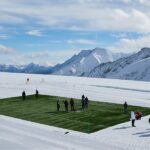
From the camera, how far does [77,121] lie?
38.0 m

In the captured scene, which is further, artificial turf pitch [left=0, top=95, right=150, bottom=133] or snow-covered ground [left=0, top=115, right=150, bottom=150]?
artificial turf pitch [left=0, top=95, right=150, bottom=133]

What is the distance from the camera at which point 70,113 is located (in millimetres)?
42281

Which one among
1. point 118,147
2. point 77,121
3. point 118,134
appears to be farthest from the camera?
point 77,121

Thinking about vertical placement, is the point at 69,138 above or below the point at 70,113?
below

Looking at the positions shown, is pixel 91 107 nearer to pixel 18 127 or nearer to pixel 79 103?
Answer: pixel 79 103

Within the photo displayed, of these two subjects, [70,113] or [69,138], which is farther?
[70,113]

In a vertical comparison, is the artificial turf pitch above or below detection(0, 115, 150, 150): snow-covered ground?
above

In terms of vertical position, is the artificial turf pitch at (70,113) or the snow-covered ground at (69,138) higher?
the artificial turf pitch at (70,113)

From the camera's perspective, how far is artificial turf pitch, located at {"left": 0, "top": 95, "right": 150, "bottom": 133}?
3680cm

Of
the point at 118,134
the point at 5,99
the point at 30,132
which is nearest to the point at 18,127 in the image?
the point at 30,132

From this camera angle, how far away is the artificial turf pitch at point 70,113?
36.8 meters

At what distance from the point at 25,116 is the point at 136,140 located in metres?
14.7

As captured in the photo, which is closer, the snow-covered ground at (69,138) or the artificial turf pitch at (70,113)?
the snow-covered ground at (69,138)

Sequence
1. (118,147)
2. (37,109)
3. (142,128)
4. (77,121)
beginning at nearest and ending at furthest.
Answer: (118,147) < (142,128) < (77,121) < (37,109)
